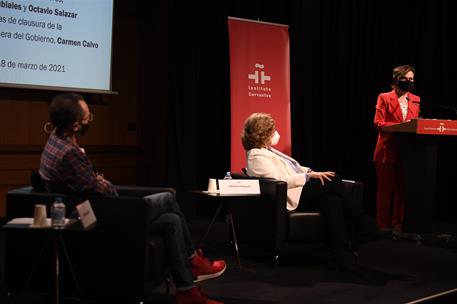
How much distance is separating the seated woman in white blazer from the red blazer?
126 cm

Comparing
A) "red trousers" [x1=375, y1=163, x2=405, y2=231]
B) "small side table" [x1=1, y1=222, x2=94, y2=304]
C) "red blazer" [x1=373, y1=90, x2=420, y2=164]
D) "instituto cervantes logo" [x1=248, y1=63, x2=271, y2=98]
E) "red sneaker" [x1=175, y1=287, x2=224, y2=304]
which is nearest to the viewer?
"small side table" [x1=1, y1=222, x2=94, y2=304]

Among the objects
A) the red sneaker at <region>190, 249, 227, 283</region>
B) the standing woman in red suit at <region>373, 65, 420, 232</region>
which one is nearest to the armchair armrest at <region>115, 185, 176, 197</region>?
the red sneaker at <region>190, 249, 227, 283</region>

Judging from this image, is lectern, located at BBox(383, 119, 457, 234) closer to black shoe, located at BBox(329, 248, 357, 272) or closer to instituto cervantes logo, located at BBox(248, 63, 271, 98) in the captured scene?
black shoe, located at BBox(329, 248, 357, 272)

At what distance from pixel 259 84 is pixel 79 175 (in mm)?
3242

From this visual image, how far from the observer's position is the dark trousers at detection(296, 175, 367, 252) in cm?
427

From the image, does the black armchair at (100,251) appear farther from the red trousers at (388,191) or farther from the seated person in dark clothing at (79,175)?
the red trousers at (388,191)

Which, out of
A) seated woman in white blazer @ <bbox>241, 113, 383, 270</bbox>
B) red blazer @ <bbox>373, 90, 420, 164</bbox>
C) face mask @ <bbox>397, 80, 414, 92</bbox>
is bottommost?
seated woman in white blazer @ <bbox>241, 113, 383, 270</bbox>

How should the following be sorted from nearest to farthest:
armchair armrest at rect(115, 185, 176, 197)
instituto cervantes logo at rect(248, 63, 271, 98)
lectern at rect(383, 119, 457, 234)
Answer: armchair armrest at rect(115, 185, 176, 197) → lectern at rect(383, 119, 457, 234) → instituto cervantes logo at rect(248, 63, 271, 98)

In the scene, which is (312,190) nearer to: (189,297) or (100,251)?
(189,297)

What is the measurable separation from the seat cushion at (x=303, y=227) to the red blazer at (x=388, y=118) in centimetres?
138

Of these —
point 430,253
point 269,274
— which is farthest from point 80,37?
point 430,253

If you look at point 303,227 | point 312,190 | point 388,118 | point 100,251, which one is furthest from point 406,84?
point 100,251

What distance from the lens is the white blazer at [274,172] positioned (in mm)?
4348

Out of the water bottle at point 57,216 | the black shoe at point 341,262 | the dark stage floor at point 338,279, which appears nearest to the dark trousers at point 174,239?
the dark stage floor at point 338,279
